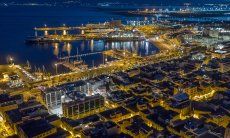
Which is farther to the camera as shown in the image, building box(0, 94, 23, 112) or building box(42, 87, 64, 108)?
building box(42, 87, 64, 108)

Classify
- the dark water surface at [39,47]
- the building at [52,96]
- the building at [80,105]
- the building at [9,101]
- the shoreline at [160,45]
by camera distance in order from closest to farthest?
the building at [80,105] → the building at [9,101] → the building at [52,96] → the dark water surface at [39,47] → the shoreline at [160,45]

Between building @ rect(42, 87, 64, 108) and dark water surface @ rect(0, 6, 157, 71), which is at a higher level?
dark water surface @ rect(0, 6, 157, 71)

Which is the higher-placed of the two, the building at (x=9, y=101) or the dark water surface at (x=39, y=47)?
the dark water surface at (x=39, y=47)

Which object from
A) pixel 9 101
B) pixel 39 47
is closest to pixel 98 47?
pixel 39 47

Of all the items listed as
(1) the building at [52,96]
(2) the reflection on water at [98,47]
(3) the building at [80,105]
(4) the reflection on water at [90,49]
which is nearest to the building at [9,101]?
(1) the building at [52,96]

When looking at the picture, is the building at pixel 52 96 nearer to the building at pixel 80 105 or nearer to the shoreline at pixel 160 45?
the building at pixel 80 105

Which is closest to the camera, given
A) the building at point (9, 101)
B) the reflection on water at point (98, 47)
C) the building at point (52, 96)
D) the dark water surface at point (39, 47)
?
the building at point (9, 101)

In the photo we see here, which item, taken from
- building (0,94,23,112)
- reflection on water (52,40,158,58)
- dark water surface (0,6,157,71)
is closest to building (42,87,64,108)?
building (0,94,23,112)

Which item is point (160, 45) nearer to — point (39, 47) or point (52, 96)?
point (39, 47)

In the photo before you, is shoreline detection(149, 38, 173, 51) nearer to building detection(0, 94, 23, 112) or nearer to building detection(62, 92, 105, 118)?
building detection(62, 92, 105, 118)
